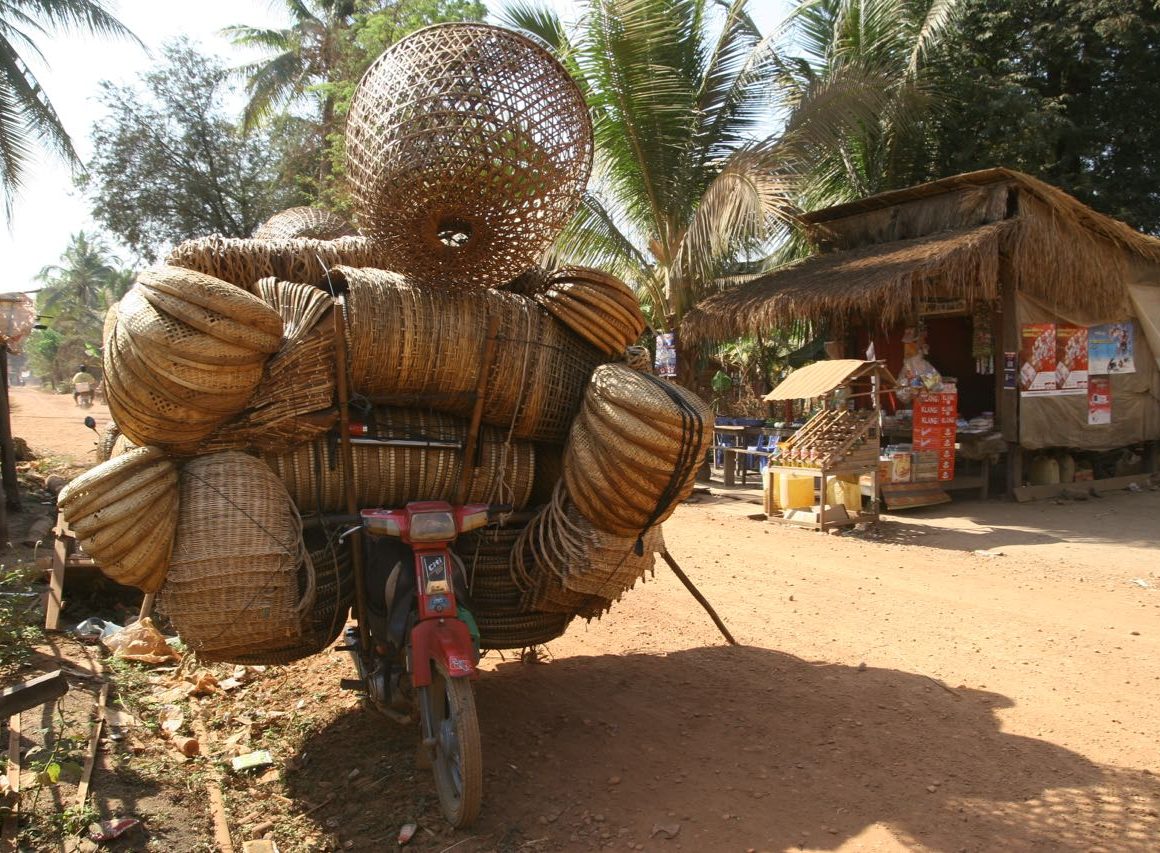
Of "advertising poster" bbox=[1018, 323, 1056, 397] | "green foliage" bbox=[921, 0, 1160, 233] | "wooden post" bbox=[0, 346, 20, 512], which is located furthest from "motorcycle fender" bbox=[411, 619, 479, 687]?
"green foliage" bbox=[921, 0, 1160, 233]

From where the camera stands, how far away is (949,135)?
15305mm

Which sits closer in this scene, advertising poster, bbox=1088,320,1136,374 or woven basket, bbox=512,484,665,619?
woven basket, bbox=512,484,665,619

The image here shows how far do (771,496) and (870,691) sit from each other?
18.2 feet

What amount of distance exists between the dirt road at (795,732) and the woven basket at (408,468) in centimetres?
108

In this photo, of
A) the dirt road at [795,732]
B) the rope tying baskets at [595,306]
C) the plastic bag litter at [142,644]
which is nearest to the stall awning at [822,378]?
the dirt road at [795,732]

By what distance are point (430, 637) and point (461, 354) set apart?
3.79 feet

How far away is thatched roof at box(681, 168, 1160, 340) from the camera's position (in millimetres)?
9906

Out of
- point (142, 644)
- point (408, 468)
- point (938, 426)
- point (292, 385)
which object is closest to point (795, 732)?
point (408, 468)

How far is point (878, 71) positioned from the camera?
13297 millimetres

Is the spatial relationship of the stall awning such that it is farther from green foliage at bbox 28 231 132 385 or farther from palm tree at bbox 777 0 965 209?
green foliage at bbox 28 231 132 385

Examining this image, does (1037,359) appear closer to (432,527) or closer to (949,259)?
(949,259)

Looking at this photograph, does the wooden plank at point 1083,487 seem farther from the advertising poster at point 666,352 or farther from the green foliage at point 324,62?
the green foliage at point 324,62

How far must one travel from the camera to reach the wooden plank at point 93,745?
10.3ft

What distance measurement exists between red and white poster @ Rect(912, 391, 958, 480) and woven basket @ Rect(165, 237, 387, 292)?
309 inches
